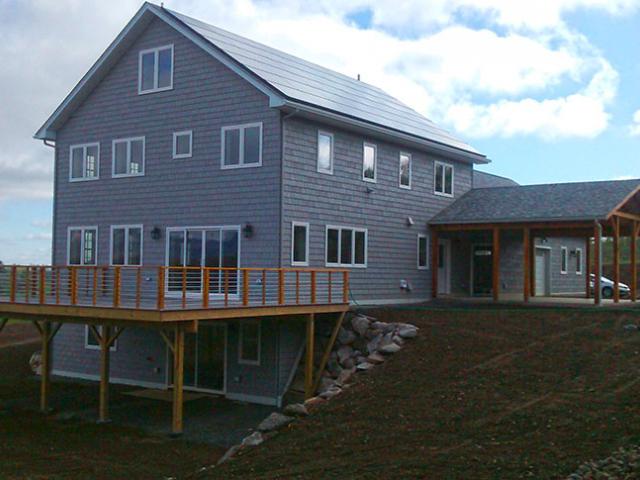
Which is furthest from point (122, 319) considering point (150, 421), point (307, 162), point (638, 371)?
point (638, 371)

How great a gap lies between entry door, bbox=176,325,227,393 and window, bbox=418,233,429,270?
23.5 feet

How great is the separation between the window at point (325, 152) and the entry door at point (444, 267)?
678 centimetres

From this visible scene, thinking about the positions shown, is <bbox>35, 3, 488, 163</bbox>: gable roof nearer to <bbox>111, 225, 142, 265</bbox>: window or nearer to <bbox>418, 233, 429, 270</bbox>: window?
<bbox>418, 233, 429, 270</bbox>: window

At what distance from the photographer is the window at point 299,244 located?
779 inches

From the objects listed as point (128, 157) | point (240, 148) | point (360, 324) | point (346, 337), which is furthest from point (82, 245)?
point (360, 324)

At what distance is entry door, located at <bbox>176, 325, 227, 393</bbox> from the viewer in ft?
67.5

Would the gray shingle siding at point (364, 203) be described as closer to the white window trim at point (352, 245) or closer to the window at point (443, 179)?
the white window trim at point (352, 245)

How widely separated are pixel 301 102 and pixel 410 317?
602cm

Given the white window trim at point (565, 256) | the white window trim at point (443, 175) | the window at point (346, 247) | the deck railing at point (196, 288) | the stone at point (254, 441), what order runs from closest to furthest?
Result: the stone at point (254, 441) < the deck railing at point (196, 288) < the window at point (346, 247) < the white window trim at point (443, 175) < the white window trim at point (565, 256)

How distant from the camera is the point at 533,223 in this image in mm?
22906

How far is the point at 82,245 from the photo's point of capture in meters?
23.7

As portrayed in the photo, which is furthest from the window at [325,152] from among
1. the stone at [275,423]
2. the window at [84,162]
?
the stone at [275,423]

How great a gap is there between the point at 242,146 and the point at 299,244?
2.88m

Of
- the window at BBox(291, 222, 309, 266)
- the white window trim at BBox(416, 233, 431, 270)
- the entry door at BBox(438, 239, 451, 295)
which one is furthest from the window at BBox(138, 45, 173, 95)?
the entry door at BBox(438, 239, 451, 295)
